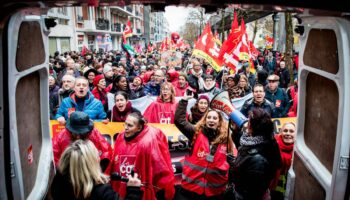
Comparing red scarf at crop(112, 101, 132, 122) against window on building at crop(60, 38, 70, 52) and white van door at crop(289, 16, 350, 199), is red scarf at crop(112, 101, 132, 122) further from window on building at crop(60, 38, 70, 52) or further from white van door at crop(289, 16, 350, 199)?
window on building at crop(60, 38, 70, 52)

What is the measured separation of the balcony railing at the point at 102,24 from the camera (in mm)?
39844

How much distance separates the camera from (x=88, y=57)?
1734 centimetres

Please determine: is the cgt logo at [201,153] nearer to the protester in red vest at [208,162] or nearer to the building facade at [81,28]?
the protester in red vest at [208,162]

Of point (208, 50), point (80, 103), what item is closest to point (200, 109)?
point (80, 103)

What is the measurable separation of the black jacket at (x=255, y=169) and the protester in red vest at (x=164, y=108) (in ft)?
9.74

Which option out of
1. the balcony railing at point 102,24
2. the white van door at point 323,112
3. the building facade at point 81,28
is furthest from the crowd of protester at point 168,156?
the balcony railing at point 102,24

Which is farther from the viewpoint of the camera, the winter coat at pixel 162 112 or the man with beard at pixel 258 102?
the winter coat at pixel 162 112

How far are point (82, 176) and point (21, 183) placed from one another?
1.33ft

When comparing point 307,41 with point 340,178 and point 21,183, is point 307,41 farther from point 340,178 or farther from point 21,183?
point 21,183

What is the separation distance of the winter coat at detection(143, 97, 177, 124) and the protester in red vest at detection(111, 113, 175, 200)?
2323mm

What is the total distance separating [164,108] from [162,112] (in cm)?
8

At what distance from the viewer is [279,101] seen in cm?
649

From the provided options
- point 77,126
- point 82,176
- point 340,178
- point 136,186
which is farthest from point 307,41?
point 77,126

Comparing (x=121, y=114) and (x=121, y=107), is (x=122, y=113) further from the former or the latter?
(x=121, y=107)
